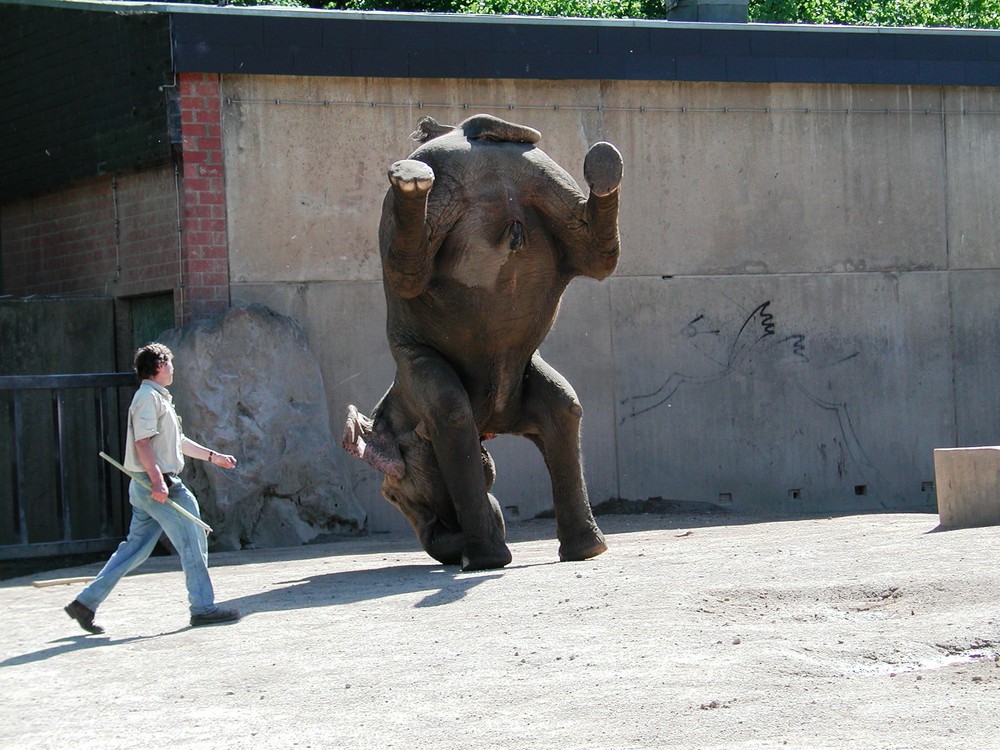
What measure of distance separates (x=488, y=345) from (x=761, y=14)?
813 inches

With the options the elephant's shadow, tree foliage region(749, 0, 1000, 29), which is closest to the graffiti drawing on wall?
the elephant's shadow

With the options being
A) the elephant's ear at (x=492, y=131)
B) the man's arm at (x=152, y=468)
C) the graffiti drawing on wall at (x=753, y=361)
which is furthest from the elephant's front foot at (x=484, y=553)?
the graffiti drawing on wall at (x=753, y=361)

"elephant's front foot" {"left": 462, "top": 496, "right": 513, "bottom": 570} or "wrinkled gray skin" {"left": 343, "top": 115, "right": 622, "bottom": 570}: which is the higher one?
"wrinkled gray skin" {"left": 343, "top": 115, "right": 622, "bottom": 570}

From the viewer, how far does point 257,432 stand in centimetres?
1233

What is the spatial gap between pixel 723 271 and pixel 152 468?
8.50 metres

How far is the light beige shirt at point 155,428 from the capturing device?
7.03 metres

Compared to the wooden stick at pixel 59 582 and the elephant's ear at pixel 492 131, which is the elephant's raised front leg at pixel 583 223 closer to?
the elephant's ear at pixel 492 131

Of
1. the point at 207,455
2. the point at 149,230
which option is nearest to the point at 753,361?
the point at 149,230

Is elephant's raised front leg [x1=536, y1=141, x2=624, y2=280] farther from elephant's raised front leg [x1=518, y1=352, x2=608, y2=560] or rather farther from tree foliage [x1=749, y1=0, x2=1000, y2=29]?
tree foliage [x1=749, y1=0, x2=1000, y2=29]

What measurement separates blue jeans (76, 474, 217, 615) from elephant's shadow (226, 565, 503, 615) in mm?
340

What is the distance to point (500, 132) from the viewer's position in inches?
325

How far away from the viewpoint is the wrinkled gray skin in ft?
26.5

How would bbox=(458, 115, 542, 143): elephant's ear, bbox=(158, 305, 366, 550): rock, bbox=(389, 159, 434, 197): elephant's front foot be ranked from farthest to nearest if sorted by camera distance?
bbox=(158, 305, 366, 550): rock < bbox=(458, 115, 542, 143): elephant's ear < bbox=(389, 159, 434, 197): elephant's front foot

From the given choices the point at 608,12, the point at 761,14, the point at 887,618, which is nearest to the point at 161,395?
the point at 887,618
